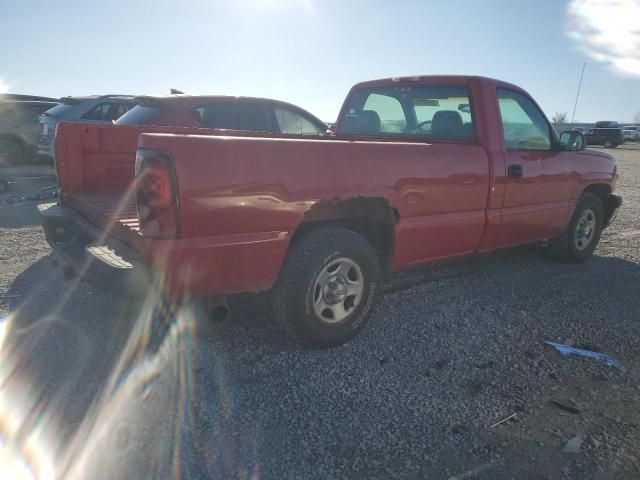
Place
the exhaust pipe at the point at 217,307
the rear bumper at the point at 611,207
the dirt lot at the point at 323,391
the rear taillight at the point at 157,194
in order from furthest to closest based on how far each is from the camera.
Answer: the rear bumper at the point at 611,207
the exhaust pipe at the point at 217,307
the rear taillight at the point at 157,194
the dirt lot at the point at 323,391

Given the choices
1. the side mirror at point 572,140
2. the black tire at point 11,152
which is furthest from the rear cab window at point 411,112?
the black tire at point 11,152

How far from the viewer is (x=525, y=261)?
553 cm

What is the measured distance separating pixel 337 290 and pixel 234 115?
4.55 metres

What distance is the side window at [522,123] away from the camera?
4.33 meters

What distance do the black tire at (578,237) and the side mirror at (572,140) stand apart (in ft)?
2.20

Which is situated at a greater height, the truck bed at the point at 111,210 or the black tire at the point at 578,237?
the truck bed at the point at 111,210

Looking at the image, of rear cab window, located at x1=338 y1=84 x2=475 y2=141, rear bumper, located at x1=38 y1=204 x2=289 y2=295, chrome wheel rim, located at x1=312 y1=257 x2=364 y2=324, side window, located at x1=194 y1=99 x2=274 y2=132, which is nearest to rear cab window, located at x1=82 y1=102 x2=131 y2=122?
side window, located at x1=194 y1=99 x2=274 y2=132

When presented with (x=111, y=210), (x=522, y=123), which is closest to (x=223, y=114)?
(x=111, y=210)

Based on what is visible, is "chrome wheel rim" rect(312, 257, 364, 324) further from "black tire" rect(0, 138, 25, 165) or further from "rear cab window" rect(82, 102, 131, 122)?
"black tire" rect(0, 138, 25, 165)

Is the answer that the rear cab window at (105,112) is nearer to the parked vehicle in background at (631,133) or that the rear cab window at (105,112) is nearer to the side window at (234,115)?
the side window at (234,115)

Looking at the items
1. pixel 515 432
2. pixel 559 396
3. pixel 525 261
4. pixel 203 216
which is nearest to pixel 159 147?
pixel 203 216

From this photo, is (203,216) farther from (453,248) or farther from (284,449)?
(453,248)

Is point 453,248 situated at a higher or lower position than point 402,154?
lower

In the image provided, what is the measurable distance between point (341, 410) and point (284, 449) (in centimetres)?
42
